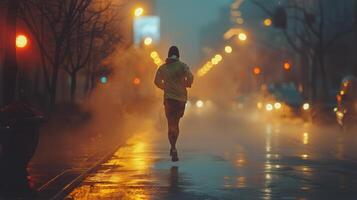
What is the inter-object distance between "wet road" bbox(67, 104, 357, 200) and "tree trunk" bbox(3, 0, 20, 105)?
2.66 metres

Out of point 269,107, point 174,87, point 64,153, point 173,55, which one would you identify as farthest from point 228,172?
point 269,107

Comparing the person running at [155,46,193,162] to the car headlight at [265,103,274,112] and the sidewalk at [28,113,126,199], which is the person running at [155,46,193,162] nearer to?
the sidewalk at [28,113,126,199]

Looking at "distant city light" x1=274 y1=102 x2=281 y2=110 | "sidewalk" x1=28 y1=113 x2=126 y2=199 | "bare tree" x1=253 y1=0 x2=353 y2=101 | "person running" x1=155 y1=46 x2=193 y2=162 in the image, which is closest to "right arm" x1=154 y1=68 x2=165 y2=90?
"person running" x1=155 y1=46 x2=193 y2=162

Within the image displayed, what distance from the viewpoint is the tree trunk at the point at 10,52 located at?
54.4 feet

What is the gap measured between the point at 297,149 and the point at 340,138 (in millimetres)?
6069

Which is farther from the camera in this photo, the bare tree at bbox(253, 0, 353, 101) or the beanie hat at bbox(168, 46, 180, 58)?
the bare tree at bbox(253, 0, 353, 101)

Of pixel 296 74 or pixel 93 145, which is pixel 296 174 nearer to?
pixel 93 145

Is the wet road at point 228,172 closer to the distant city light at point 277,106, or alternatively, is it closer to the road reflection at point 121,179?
the road reflection at point 121,179

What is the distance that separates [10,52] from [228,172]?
5.24 m

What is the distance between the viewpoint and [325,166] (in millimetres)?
17062

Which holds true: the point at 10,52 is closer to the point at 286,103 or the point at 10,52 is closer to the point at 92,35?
the point at 92,35

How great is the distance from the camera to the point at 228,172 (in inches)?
623

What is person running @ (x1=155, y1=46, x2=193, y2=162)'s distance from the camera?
17.3 meters

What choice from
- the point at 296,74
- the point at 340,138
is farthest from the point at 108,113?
the point at 296,74
